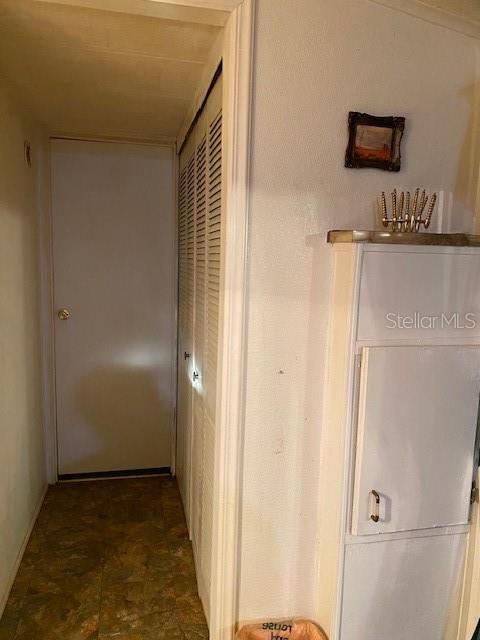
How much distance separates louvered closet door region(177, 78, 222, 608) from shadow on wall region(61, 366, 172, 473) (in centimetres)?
35

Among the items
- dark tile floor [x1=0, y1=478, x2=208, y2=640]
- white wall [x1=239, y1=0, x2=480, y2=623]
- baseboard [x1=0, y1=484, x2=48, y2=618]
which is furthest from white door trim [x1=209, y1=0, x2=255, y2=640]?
baseboard [x1=0, y1=484, x2=48, y2=618]

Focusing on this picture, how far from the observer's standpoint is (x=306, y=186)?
1347 millimetres

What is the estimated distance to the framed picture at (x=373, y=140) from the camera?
1346 mm

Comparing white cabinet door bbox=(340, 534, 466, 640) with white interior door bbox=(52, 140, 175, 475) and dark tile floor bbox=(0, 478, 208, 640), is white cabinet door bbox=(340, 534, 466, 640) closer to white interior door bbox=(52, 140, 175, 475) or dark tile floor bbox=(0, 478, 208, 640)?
dark tile floor bbox=(0, 478, 208, 640)

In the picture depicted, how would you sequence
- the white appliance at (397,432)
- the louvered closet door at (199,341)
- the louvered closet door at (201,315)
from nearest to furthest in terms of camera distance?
the white appliance at (397,432)
the louvered closet door at (201,315)
the louvered closet door at (199,341)

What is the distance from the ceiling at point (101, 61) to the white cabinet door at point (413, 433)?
1119 millimetres

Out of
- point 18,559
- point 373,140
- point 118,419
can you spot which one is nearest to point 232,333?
point 373,140

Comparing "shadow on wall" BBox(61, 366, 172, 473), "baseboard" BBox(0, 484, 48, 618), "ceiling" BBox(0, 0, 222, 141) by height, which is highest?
"ceiling" BBox(0, 0, 222, 141)

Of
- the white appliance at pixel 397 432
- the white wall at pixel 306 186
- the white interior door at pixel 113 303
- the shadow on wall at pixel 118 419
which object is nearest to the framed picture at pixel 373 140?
the white wall at pixel 306 186

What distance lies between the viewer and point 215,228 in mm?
1670

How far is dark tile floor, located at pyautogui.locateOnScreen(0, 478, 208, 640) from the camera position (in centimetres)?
183

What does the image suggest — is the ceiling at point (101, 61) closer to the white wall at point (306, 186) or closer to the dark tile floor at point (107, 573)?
the white wall at point (306, 186)

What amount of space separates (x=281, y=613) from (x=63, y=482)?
193 centimetres

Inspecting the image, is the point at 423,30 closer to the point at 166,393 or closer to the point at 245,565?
the point at 245,565
